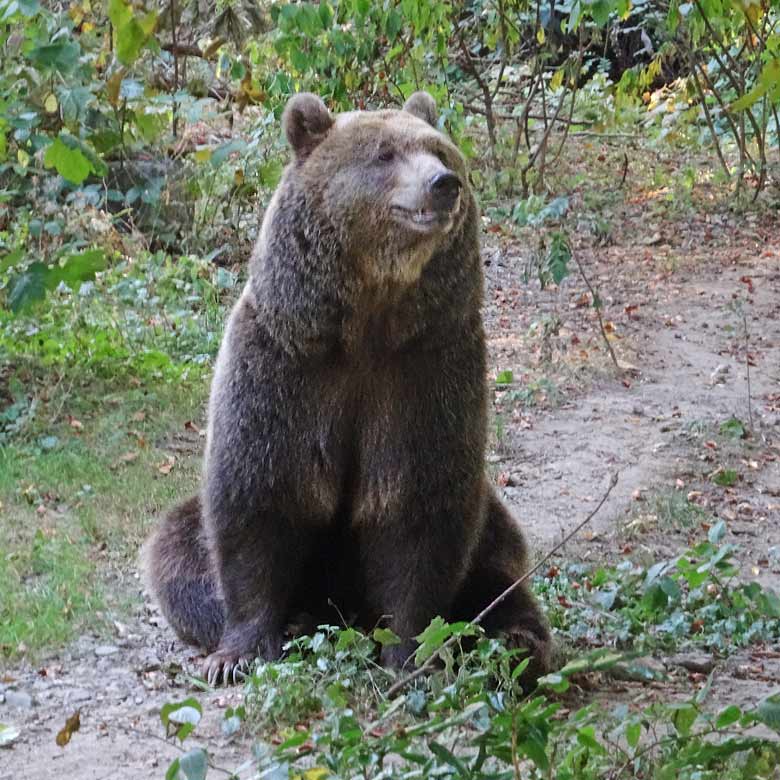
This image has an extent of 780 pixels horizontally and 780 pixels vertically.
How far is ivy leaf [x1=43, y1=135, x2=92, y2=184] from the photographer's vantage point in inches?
190

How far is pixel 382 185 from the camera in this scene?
4.88 metres

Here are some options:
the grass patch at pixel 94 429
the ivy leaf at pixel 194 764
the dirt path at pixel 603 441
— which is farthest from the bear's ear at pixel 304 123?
the ivy leaf at pixel 194 764

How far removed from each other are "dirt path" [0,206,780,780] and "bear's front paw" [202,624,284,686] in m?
0.14

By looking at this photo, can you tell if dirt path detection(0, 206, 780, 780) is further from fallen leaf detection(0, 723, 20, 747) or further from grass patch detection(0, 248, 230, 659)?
grass patch detection(0, 248, 230, 659)

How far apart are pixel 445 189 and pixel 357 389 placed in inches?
31.9

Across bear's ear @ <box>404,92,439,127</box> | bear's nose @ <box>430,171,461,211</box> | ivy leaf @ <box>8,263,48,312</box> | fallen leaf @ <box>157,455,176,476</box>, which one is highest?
bear's ear @ <box>404,92,439,127</box>

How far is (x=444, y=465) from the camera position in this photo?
499 centimetres

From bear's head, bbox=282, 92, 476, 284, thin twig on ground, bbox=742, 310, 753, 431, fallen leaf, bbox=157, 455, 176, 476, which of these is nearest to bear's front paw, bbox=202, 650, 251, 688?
bear's head, bbox=282, 92, 476, 284

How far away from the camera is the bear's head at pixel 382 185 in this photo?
15.6ft

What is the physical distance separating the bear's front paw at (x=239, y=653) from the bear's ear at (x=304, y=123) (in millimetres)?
1794

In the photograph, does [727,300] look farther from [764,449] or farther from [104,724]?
[104,724]

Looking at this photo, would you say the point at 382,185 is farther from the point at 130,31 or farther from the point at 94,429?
the point at 94,429

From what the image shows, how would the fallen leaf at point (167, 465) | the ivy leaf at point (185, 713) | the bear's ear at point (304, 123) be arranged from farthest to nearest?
the fallen leaf at point (167, 465) → the bear's ear at point (304, 123) → the ivy leaf at point (185, 713)

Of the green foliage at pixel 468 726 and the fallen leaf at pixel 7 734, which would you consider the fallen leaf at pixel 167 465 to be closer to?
the green foliage at pixel 468 726
